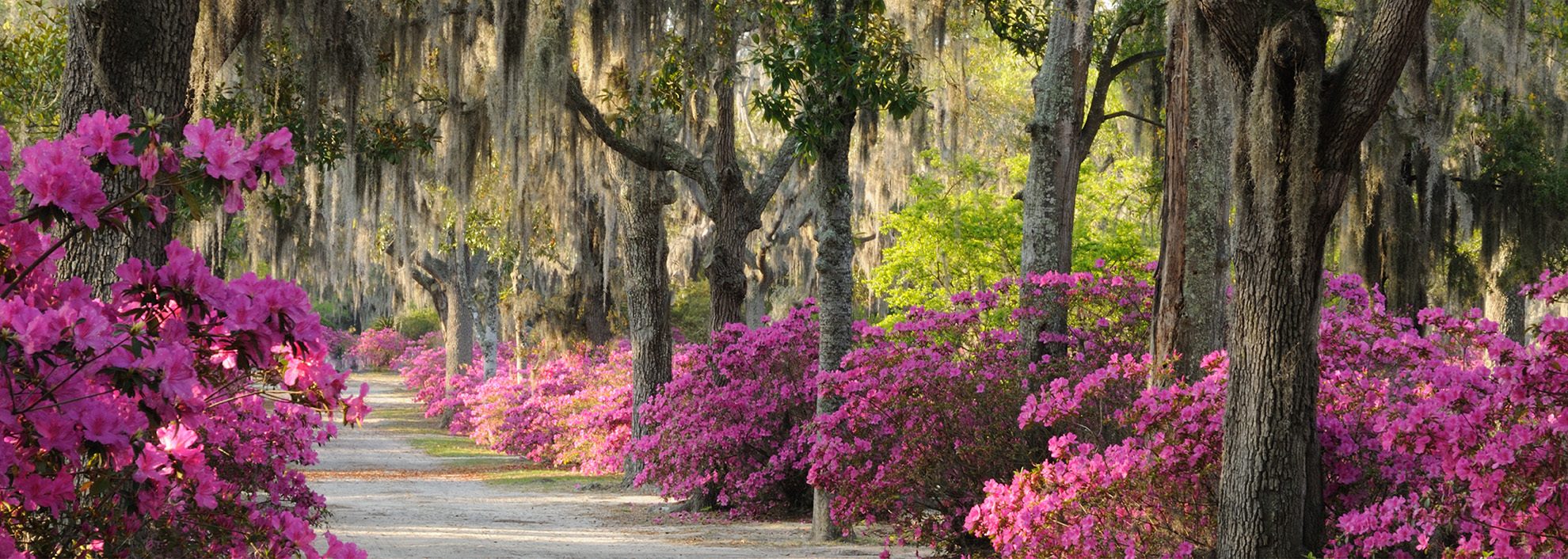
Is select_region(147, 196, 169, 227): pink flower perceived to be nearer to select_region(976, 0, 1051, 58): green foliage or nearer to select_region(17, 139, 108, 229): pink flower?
select_region(17, 139, 108, 229): pink flower

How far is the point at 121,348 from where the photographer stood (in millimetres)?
2762

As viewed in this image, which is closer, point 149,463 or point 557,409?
point 149,463

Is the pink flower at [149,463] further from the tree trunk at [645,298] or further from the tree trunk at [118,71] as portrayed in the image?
the tree trunk at [645,298]

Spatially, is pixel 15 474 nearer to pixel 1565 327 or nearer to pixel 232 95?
pixel 1565 327

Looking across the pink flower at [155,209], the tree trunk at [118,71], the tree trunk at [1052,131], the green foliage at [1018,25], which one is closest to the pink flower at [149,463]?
the pink flower at [155,209]

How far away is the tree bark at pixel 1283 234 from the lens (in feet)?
18.2

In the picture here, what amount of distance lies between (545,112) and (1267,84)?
808 cm

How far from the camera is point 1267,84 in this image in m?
5.64

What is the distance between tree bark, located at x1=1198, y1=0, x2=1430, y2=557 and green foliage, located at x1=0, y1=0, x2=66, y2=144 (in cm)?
1029

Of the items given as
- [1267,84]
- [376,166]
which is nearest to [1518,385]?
[1267,84]

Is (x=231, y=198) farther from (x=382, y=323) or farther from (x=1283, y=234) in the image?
(x=382, y=323)

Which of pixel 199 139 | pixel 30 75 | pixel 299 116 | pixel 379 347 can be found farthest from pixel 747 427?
pixel 379 347

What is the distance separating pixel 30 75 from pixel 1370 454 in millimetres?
11405

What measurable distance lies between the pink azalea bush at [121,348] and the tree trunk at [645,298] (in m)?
11.0
